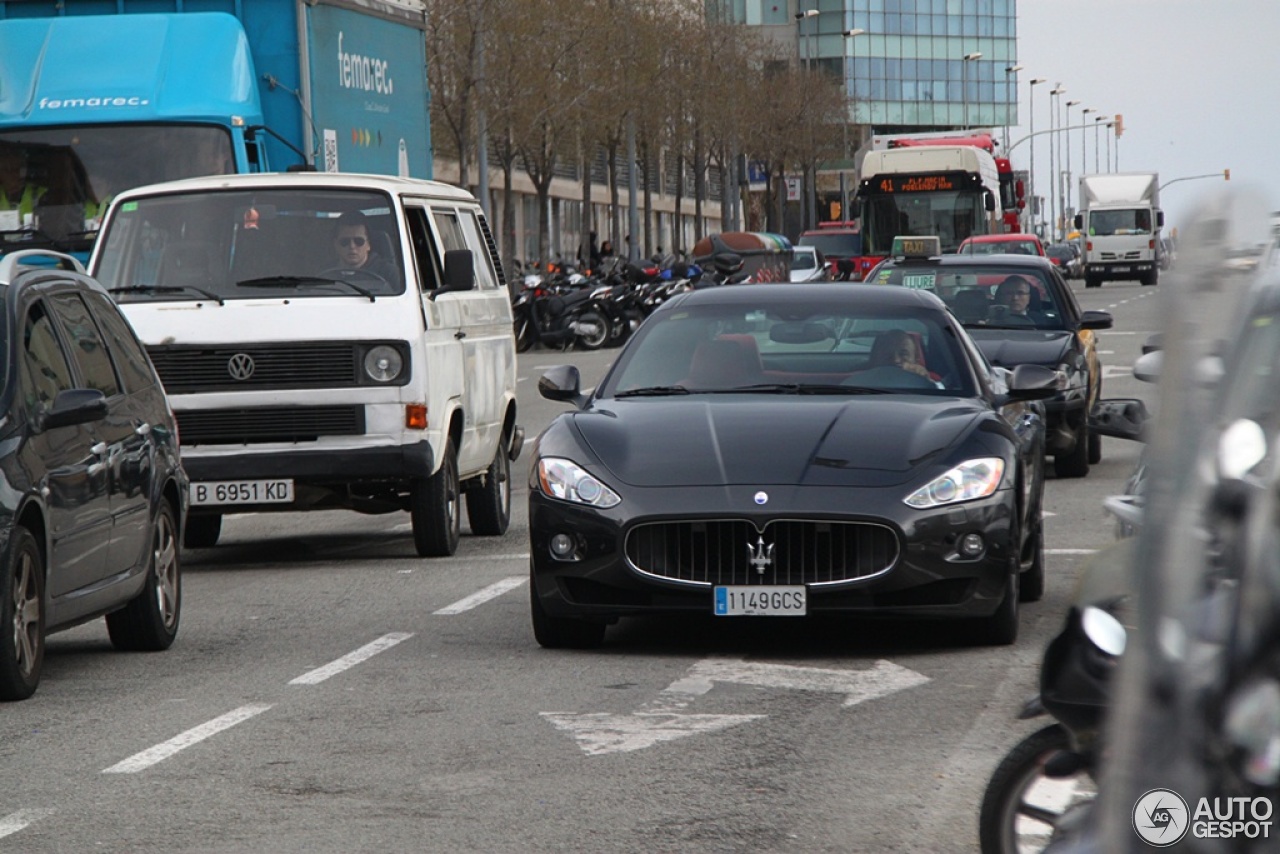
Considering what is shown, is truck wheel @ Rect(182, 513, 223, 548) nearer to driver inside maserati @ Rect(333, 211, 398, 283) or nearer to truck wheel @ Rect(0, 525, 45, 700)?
driver inside maserati @ Rect(333, 211, 398, 283)

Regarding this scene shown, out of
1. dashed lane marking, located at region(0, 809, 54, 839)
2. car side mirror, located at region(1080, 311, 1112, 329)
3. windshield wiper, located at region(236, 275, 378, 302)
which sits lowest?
dashed lane marking, located at region(0, 809, 54, 839)

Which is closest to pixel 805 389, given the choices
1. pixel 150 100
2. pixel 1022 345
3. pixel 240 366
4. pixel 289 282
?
pixel 240 366

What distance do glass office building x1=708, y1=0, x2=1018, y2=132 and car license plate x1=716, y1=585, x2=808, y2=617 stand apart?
391ft

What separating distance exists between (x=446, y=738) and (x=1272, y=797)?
4.49m

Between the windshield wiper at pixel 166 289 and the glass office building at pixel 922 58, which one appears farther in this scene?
the glass office building at pixel 922 58

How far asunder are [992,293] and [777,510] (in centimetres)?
912

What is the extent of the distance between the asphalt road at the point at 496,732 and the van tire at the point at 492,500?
107 inches

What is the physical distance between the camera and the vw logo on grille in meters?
12.6

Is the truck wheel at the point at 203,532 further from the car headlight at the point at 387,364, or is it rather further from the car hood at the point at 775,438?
the car hood at the point at 775,438

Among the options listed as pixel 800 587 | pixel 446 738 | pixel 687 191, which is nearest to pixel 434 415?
pixel 800 587

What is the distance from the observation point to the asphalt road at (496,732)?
19.9 ft

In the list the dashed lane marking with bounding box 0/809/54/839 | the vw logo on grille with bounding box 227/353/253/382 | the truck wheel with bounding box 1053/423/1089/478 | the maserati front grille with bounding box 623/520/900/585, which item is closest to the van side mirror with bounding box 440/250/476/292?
the vw logo on grille with bounding box 227/353/253/382

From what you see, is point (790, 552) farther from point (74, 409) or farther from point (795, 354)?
point (74, 409)

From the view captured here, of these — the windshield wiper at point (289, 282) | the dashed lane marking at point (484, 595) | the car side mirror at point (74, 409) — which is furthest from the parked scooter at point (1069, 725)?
the windshield wiper at point (289, 282)
